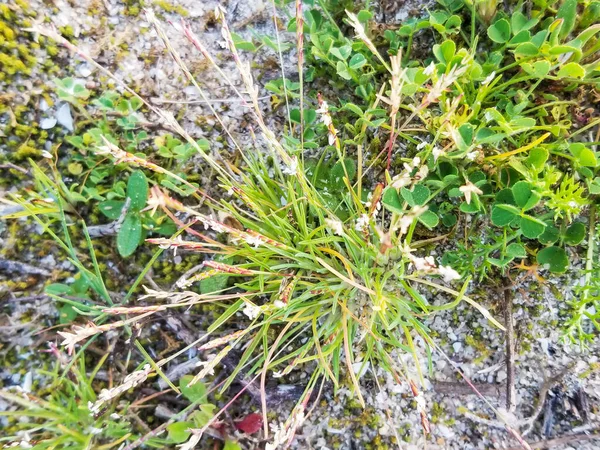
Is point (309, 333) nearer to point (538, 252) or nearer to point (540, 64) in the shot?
point (538, 252)

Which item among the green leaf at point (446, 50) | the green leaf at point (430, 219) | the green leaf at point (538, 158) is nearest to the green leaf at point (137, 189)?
the green leaf at point (430, 219)

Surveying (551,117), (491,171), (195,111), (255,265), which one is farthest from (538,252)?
(195,111)

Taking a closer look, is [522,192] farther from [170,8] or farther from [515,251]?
[170,8]

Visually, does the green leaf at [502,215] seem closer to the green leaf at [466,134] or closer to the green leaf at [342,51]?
the green leaf at [466,134]

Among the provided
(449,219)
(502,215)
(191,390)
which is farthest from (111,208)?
(502,215)

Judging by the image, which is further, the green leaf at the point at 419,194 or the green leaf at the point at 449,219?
the green leaf at the point at 449,219

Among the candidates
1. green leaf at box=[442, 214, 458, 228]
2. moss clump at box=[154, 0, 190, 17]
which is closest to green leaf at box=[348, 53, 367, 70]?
green leaf at box=[442, 214, 458, 228]

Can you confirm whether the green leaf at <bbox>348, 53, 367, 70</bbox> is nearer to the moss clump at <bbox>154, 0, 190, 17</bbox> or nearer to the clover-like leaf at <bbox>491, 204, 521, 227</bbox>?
the clover-like leaf at <bbox>491, 204, 521, 227</bbox>
